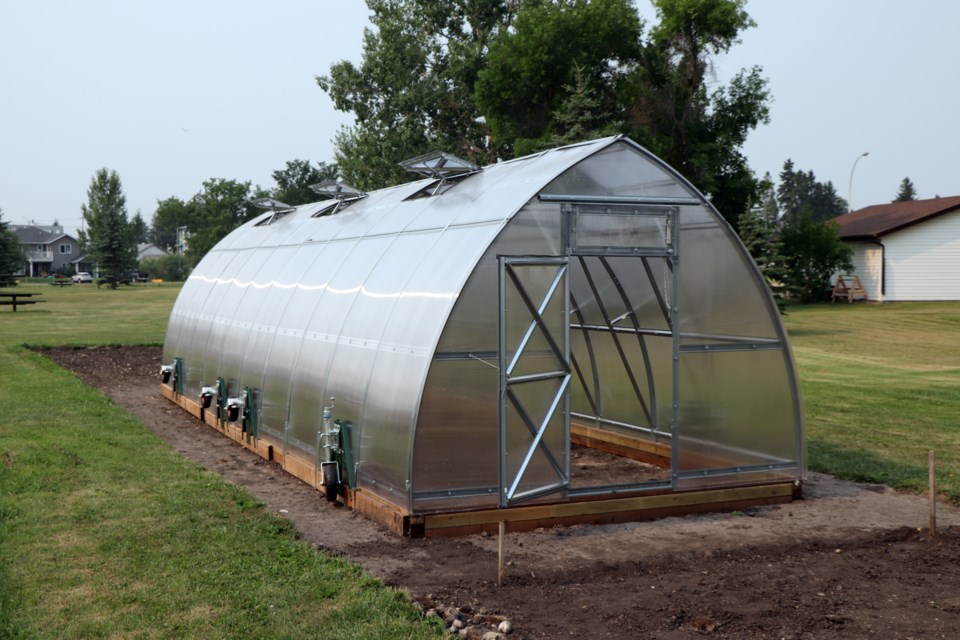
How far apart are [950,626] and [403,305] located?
5.77m

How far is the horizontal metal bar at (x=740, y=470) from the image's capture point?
10.6 m

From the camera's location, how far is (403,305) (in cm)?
1034

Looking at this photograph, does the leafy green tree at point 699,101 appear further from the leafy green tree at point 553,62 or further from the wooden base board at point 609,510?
the wooden base board at point 609,510

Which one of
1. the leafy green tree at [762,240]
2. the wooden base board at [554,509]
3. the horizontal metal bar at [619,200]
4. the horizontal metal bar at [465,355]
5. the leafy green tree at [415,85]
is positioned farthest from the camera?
the leafy green tree at [415,85]

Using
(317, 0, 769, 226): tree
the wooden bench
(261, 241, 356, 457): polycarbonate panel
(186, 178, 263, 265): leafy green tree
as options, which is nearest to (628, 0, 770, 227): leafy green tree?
(317, 0, 769, 226): tree

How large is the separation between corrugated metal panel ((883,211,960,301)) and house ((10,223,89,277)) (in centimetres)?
10400

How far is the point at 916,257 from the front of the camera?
48906 millimetres

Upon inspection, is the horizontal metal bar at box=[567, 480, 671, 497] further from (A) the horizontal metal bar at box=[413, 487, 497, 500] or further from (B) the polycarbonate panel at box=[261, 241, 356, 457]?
(B) the polycarbonate panel at box=[261, 241, 356, 457]

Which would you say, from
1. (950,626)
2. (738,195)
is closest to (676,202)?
(950,626)

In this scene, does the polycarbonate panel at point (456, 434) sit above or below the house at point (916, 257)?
below

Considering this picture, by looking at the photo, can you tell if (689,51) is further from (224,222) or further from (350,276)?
(224,222)

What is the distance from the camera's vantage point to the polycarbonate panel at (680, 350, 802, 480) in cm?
1084

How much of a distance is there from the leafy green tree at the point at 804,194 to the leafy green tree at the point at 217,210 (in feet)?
226

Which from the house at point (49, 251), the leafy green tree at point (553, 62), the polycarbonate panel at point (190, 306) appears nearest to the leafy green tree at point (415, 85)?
the leafy green tree at point (553, 62)
